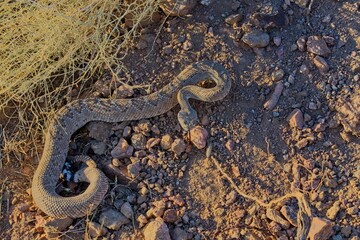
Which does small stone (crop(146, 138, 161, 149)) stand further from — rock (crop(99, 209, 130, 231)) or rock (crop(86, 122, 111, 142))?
rock (crop(99, 209, 130, 231))

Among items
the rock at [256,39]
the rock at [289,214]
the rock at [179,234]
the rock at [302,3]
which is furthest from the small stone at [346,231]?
the rock at [302,3]

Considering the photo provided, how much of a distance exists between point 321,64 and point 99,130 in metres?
1.69

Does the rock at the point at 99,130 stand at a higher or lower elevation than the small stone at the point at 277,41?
lower

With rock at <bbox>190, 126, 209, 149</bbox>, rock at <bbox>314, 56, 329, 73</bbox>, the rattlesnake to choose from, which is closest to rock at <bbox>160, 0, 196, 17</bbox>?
the rattlesnake

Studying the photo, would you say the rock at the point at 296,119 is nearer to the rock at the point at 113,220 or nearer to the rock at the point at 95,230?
the rock at the point at 113,220

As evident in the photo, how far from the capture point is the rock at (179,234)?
349 cm

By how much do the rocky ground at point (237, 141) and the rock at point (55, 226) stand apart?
0.01m

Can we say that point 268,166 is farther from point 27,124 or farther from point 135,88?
point 27,124

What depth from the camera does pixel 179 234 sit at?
3.50 m

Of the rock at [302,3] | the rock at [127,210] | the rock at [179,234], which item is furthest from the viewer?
the rock at [302,3]

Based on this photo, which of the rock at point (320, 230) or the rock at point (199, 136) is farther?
the rock at point (199, 136)

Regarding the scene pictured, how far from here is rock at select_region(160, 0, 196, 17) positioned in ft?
13.3

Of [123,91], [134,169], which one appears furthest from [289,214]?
[123,91]

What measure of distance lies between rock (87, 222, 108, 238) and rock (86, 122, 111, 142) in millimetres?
670
